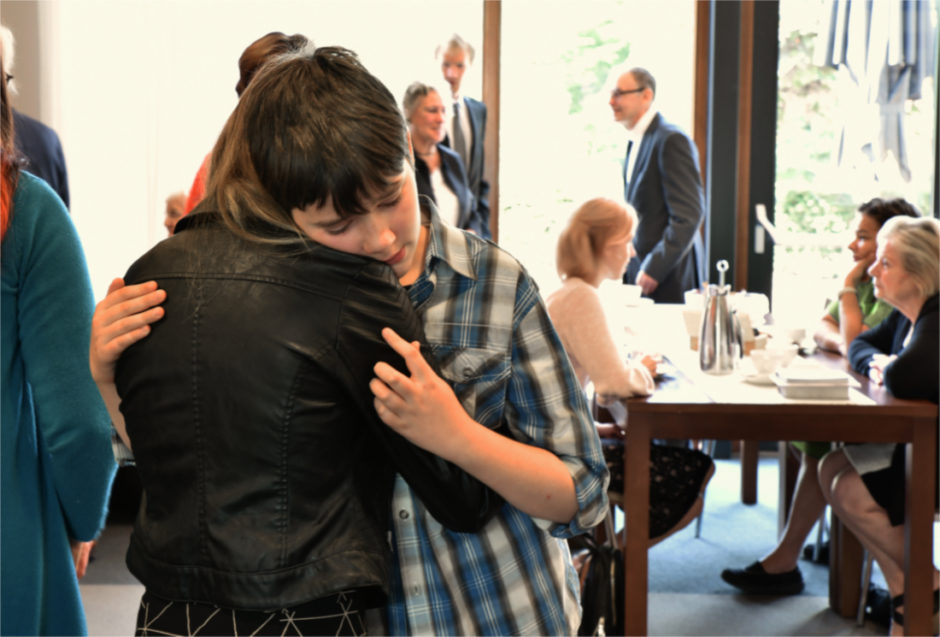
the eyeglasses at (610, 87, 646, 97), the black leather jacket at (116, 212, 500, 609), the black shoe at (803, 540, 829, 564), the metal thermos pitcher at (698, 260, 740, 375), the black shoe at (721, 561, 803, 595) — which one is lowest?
the black shoe at (803, 540, 829, 564)

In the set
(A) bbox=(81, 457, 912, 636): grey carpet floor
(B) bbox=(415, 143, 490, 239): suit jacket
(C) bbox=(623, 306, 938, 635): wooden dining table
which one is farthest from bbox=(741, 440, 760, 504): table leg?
(C) bbox=(623, 306, 938, 635): wooden dining table

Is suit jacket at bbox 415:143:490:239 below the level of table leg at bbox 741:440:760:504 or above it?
above

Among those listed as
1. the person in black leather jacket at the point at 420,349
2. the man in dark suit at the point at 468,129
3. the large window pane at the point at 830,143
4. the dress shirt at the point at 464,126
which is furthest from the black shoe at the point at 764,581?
the person in black leather jacket at the point at 420,349

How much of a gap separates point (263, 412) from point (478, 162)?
169 inches

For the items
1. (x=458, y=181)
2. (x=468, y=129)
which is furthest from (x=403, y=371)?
(x=468, y=129)

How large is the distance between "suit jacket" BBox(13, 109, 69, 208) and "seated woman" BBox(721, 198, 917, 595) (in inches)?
104

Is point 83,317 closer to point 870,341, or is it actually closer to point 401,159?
point 401,159

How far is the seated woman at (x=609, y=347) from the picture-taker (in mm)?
2900

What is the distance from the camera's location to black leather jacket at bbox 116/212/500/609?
0.90 meters

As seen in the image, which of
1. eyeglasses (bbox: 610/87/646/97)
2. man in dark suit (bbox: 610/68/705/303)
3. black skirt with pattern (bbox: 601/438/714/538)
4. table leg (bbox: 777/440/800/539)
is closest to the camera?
black skirt with pattern (bbox: 601/438/714/538)

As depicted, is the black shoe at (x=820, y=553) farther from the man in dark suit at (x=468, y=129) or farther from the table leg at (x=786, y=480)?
the man in dark suit at (x=468, y=129)

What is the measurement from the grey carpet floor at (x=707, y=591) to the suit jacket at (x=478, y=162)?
1794mm

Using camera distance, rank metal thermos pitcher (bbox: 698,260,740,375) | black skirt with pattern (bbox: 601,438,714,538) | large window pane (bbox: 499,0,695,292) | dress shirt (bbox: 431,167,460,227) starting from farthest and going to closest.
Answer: large window pane (bbox: 499,0,695,292), dress shirt (bbox: 431,167,460,227), metal thermos pitcher (bbox: 698,260,740,375), black skirt with pattern (bbox: 601,438,714,538)

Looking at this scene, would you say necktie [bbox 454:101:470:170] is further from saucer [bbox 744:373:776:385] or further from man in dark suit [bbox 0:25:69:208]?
saucer [bbox 744:373:776:385]
